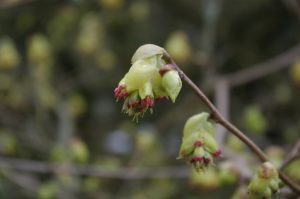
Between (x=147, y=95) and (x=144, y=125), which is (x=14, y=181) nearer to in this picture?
(x=144, y=125)

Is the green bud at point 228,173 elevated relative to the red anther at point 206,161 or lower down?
elevated

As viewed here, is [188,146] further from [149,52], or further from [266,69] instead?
[266,69]

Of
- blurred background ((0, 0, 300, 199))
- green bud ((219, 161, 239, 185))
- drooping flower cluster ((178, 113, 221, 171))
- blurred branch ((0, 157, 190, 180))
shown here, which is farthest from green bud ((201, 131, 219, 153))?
blurred background ((0, 0, 300, 199))

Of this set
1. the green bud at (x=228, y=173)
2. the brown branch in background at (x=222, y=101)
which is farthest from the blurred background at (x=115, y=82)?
the green bud at (x=228, y=173)

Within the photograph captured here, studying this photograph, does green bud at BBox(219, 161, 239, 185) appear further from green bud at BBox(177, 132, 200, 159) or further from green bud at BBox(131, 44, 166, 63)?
green bud at BBox(131, 44, 166, 63)

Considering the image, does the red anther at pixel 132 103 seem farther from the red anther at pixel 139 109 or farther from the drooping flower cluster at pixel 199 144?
the drooping flower cluster at pixel 199 144

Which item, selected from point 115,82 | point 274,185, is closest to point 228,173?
point 274,185

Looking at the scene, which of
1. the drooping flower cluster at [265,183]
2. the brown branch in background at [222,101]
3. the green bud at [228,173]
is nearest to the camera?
the drooping flower cluster at [265,183]
